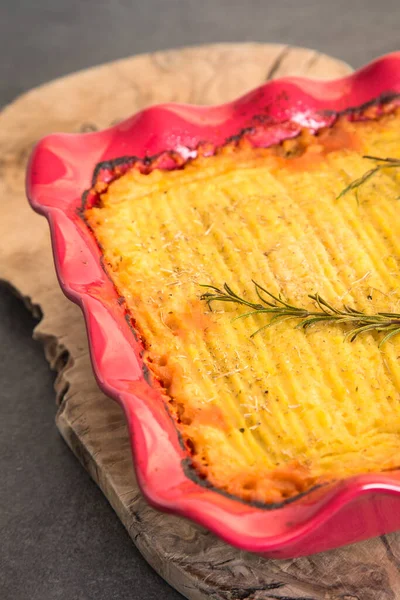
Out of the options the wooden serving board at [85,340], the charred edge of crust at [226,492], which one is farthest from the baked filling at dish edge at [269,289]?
the wooden serving board at [85,340]

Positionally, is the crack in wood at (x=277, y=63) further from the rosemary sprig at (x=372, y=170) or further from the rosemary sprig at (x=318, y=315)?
the rosemary sprig at (x=318, y=315)

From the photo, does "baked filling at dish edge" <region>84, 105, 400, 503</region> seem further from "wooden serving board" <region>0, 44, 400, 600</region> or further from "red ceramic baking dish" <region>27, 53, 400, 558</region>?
"wooden serving board" <region>0, 44, 400, 600</region>

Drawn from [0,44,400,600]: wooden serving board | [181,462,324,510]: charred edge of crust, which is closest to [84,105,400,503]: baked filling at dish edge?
[181,462,324,510]: charred edge of crust

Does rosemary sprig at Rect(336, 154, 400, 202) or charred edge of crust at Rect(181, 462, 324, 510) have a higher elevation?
rosemary sprig at Rect(336, 154, 400, 202)

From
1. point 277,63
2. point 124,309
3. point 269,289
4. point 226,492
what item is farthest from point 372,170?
point 226,492

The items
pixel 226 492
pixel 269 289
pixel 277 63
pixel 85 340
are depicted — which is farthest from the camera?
pixel 277 63

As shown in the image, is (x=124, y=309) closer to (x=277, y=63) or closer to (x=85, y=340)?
(x=85, y=340)
